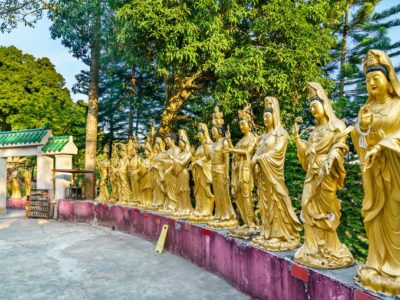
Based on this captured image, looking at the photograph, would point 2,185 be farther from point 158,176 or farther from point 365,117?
point 365,117

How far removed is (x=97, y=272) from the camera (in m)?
6.18

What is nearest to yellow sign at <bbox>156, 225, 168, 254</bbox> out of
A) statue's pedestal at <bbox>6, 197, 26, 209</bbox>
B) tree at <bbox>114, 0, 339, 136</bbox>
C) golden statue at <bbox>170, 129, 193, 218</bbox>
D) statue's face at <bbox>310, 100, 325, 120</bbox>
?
golden statue at <bbox>170, 129, 193, 218</bbox>

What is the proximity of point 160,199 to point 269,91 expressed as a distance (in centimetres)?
432

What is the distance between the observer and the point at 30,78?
24484 millimetres

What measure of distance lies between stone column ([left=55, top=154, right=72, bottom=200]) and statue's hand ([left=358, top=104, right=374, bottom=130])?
1330cm

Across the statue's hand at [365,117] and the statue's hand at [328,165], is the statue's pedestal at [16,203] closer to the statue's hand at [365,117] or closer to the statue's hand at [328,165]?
the statue's hand at [328,165]

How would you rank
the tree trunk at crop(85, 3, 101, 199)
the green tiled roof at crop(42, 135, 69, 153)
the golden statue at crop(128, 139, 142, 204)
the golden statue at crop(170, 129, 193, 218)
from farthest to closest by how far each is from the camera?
the tree trunk at crop(85, 3, 101, 199), the green tiled roof at crop(42, 135, 69, 153), the golden statue at crop(128, 139, 142, 204), the golden statue at crop(170, 129, 193, 218)

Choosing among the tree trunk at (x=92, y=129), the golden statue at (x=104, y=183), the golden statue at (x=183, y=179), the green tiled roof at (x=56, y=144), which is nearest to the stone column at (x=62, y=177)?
the green tiled roof at (x=56, y=144)

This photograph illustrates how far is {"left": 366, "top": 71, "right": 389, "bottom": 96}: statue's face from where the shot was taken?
2986mm

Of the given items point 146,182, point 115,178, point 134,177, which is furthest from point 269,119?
point 115,178

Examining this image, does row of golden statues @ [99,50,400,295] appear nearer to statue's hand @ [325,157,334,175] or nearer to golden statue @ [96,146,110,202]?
statue's hand @ [325,157,334,175]

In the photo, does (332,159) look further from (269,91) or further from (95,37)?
(95,37)

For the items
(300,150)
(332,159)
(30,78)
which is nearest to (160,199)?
(300,150)

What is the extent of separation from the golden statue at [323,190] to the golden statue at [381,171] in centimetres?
53
